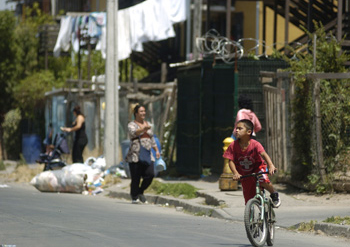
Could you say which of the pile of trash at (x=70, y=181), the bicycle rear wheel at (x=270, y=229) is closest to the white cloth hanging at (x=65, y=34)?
the pile of trash at (x=70, y=181)

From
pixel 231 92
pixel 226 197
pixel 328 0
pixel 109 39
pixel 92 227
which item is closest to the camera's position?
pixel 92 227

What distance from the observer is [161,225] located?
1205cm

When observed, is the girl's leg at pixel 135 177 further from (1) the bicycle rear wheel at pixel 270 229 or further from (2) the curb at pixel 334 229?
(1) the bicycle rear wheel at pixel 270 229

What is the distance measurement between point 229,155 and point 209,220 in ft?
10.8

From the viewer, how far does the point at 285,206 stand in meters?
14.4

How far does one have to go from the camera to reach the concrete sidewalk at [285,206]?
12625 mm

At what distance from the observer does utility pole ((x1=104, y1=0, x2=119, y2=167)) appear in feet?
71.1

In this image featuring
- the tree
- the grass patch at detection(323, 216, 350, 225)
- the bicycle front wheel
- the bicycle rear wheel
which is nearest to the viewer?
the bicycle front wheel

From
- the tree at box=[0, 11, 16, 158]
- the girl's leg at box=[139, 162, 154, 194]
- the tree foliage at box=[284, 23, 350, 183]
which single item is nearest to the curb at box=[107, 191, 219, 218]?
the girl's leg at box=[139, 162, 154, 194]

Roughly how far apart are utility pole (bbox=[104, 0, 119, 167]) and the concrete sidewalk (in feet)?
12.8

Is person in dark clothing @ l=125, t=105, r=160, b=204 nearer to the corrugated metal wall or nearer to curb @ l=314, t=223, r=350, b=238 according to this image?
the corrugated metal wall

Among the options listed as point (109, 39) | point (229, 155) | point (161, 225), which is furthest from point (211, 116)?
point (229, 155)

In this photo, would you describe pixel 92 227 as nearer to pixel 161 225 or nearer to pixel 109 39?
pixel 161 225

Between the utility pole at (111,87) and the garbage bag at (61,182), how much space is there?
2.82 meters
